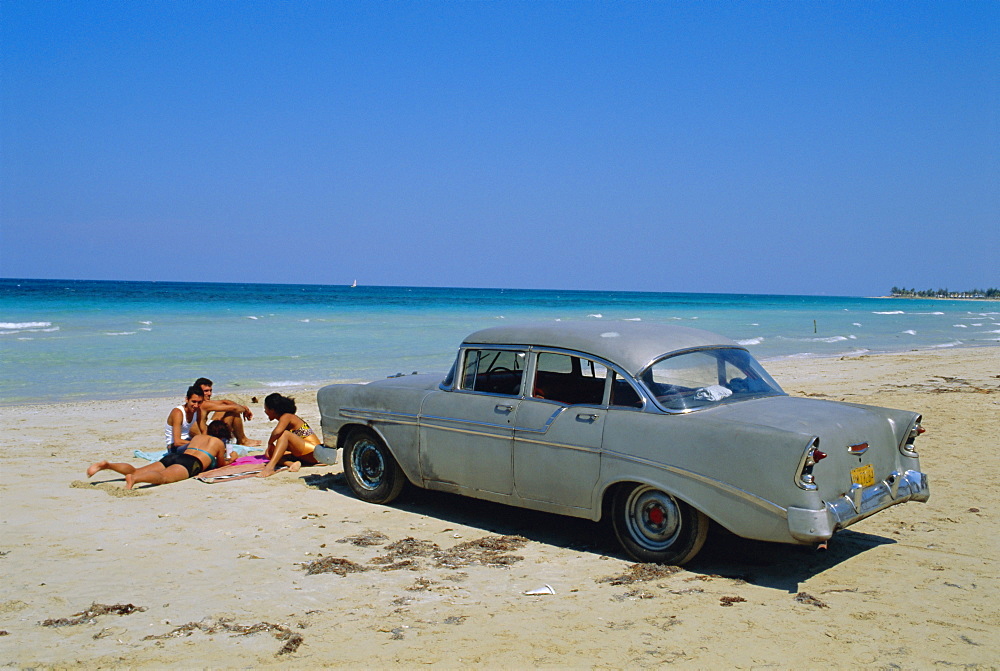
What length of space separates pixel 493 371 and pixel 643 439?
1.68 meters

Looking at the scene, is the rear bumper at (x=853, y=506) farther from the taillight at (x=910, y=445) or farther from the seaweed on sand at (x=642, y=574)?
the seaweed on sand at (x=642, y=574)

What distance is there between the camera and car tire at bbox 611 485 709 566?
538cm

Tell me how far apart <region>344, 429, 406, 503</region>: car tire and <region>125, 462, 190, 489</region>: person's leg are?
1.94 m

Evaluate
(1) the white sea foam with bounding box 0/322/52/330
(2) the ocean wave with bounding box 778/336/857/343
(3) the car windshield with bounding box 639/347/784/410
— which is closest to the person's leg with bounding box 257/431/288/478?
(3) the car windshield with bounding box 639/347/784/410

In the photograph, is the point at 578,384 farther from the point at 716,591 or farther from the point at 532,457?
the point at 716,591

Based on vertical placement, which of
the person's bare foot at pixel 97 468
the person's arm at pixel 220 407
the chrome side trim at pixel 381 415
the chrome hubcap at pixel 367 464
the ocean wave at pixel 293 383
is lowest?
the ocean wave at pixel 293 383

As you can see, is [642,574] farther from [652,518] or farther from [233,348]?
[233,348]

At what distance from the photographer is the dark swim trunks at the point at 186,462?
8.43 m

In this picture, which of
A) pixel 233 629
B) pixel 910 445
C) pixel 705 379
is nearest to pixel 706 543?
pixel 705 379

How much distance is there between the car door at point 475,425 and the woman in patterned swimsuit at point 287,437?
8.49ft

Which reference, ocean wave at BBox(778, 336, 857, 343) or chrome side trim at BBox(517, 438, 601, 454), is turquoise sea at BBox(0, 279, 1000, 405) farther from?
chrome side trim at BBox(517, 438, 601, 454)

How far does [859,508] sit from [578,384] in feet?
7.21

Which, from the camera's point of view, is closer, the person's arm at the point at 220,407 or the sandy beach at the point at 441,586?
the sandy beach at the point at 441,586

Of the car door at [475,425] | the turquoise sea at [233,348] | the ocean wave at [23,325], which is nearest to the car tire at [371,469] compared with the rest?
the car door at [475,425]
